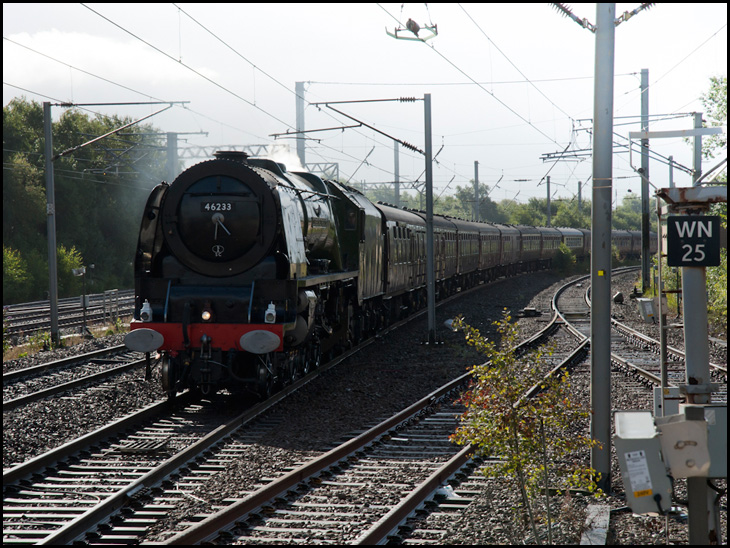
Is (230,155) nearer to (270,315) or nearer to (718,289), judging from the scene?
(270,315)

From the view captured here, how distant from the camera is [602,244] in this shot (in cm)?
753

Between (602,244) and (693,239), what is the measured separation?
7.39 feet

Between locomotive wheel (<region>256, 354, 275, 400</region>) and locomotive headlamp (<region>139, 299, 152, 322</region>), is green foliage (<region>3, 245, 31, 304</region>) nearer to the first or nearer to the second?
locomotive headlamp (<region>139, 299, 152, 322</region>)

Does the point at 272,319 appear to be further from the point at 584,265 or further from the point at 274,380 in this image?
the point at 584,265

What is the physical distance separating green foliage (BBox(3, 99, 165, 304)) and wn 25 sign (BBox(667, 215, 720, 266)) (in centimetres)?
3273

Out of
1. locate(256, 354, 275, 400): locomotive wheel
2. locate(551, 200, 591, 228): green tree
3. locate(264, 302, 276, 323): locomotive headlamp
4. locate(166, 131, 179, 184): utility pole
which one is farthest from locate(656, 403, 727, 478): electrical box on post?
locate(551, 200, 591, 228): green tree

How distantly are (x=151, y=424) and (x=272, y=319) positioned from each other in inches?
82.0

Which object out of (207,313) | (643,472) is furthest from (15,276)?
(643,472)

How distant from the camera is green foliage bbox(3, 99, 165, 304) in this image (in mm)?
39438

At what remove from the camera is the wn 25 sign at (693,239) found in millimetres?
5227

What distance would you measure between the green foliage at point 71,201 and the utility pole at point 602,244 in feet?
101

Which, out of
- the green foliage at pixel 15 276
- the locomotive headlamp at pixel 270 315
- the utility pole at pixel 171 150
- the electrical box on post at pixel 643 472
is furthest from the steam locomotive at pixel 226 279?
the green foliage at pixel 15 276

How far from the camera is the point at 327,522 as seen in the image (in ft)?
20.5

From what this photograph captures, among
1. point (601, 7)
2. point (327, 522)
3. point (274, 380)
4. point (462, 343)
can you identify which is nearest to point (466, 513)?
point (327, 522)
